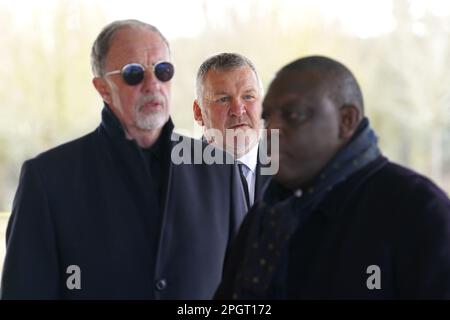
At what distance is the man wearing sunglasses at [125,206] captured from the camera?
248cm

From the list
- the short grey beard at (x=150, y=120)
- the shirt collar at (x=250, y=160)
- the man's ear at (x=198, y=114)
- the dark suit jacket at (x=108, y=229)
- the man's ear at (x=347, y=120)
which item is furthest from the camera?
the man's ear at (x=198, y=114)

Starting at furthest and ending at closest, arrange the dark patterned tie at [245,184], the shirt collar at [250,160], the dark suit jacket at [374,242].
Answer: the shirt collar at [250,160]
the dark patterned tie at [245,184]
the dark suit jacket at [374,242]

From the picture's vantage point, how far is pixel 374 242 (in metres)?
1.85

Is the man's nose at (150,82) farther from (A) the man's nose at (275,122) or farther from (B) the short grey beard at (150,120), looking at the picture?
(A) the man's nose at (275,122)

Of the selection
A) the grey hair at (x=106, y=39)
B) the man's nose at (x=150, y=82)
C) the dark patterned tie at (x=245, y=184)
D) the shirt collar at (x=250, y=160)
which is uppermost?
the grey hair at (x=106, y=39)

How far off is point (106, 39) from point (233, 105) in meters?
0.94

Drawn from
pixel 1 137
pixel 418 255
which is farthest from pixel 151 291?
pixel 1 137

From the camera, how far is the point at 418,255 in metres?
1.78

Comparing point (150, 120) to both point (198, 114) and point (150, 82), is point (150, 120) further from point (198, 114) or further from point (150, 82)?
point (198, 114)

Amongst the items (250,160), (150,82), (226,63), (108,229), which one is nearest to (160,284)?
(108,229)

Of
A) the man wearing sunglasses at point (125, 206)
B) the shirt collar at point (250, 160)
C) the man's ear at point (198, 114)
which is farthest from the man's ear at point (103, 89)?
the man's ear at point (198, 114)

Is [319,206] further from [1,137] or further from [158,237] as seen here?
[1,137]

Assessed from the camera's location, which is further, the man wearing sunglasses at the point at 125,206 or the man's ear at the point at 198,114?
the man's ear at the point at 198,114
